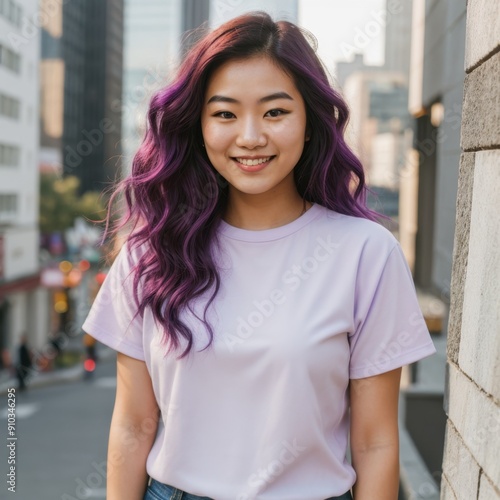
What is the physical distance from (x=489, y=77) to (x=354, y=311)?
616 millimetres

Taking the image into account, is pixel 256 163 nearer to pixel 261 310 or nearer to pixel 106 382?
pixel 261 310

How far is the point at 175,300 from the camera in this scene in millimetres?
2057

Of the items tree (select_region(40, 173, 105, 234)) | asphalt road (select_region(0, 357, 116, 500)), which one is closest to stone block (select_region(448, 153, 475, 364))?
asphalt road (select_region(0, 357, 116, 500))

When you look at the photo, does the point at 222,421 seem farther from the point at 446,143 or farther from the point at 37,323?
the point at 37,323

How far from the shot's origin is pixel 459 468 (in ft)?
6.22

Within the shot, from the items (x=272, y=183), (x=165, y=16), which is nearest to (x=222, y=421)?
(x=272, y=183)

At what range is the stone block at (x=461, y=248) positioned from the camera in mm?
1896

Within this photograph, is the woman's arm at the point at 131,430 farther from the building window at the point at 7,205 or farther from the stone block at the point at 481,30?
the building window at the point at 7,205

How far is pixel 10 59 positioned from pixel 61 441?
69.1ft

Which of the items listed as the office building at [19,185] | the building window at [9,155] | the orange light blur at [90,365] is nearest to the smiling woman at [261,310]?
the orange light blur at [90,365]

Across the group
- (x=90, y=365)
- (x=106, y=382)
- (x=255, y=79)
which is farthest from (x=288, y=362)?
(x=90, y=365)

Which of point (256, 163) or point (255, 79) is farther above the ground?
point (255, 79)

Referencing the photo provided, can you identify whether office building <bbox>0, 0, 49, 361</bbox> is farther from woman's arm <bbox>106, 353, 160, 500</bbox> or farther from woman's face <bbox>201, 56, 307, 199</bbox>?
woman's face <bbox>201, 56, 307, 199</bbox>

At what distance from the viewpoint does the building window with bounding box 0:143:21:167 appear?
3204 centimetres
